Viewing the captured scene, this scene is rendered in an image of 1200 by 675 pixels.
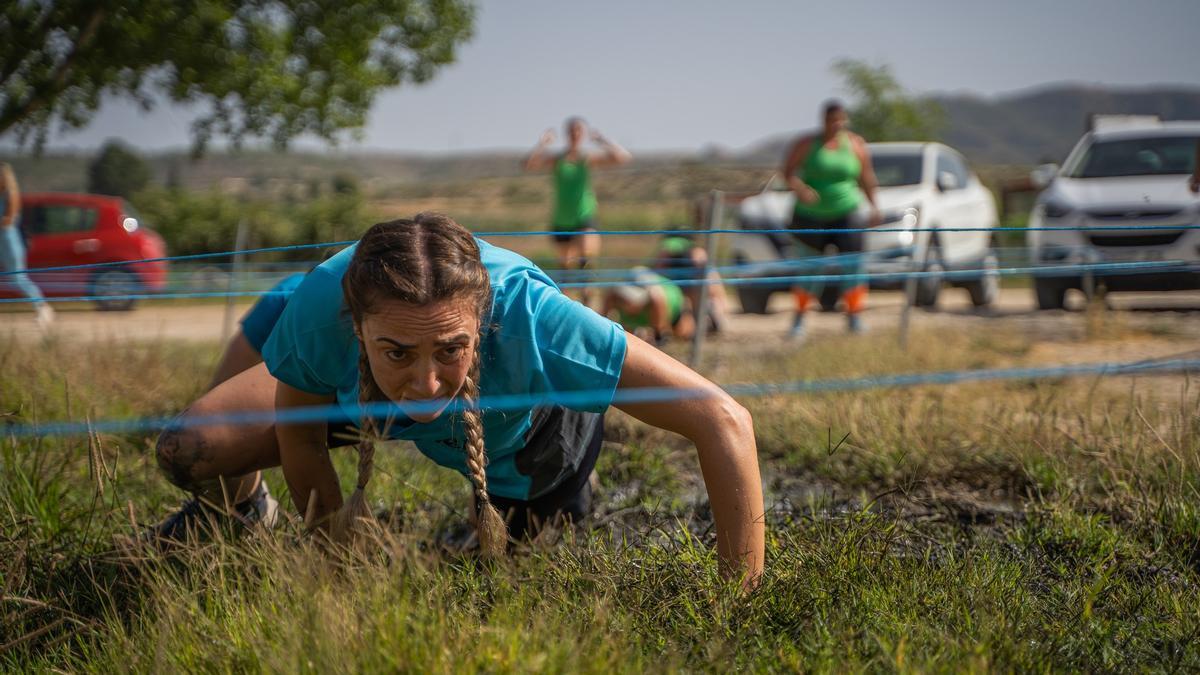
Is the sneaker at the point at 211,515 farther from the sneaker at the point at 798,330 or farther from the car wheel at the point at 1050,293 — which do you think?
the car wheel at the point at 1050,293

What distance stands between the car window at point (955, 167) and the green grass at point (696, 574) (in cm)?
714

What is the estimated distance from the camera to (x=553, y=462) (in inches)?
116

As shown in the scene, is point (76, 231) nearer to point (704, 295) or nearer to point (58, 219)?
point (58, 219)

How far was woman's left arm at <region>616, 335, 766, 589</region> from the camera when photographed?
234 cm

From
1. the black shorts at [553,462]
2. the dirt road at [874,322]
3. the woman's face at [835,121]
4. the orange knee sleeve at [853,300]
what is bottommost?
the dirt road at [874,322]

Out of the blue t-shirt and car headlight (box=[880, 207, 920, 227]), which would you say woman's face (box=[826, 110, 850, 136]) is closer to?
car headlight (box=[880, 207, 920, 227])

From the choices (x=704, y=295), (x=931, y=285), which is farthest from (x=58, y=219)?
(x=931, y=285)

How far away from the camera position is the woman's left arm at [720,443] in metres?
2.34

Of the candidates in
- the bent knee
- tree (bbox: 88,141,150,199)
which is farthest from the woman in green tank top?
tree (bbox: 88,141,150,199)

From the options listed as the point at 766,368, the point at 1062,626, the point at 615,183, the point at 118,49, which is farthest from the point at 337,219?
the point at 615,183

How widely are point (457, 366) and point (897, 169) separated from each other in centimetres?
921

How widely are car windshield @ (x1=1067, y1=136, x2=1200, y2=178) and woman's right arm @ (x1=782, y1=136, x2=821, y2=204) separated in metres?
3.45

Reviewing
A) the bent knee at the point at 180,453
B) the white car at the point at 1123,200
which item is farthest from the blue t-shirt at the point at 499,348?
the white car at the point at 1123,200

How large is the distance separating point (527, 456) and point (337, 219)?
2454 cm
